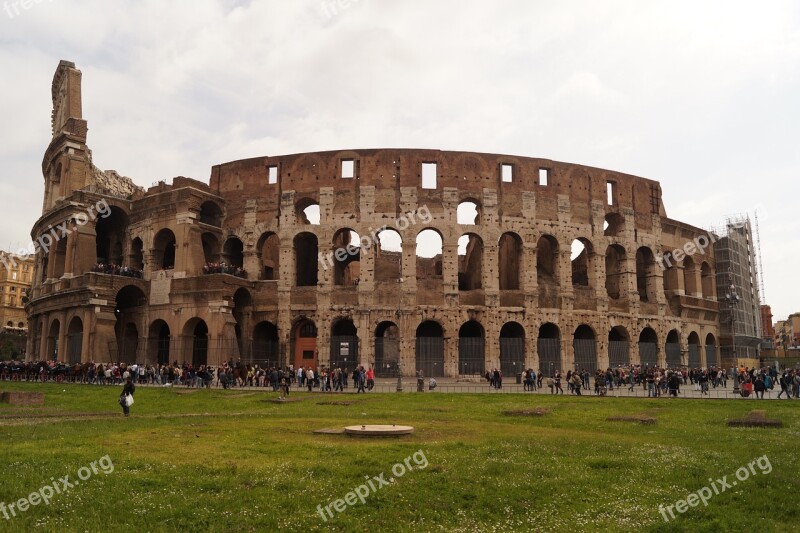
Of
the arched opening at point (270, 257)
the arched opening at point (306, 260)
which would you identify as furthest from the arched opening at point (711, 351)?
the arched opening at point (270, 257)

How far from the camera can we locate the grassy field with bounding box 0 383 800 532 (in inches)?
287

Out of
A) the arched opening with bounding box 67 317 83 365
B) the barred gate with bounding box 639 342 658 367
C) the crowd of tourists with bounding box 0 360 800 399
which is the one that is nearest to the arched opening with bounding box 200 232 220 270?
the crowd of tourists with bounding box 0 360 800 399

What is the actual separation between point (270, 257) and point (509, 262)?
1671 centimetres

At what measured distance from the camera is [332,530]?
6.99 metres

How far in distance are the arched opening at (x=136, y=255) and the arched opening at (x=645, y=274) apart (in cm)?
3427

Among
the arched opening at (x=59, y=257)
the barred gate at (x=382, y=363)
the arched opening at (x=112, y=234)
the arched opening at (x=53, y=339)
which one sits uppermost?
the arched opening at (x=112, y=234)

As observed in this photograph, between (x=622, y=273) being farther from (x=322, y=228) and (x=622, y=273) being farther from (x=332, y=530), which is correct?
(x=332, y=530)

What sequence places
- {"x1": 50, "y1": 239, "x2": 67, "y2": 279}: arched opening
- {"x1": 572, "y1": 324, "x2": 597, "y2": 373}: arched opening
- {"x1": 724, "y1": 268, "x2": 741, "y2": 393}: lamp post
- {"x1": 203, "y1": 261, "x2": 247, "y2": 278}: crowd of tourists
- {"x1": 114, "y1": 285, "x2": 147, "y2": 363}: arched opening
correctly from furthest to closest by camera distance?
{"x1": 724, "y1": 268, "x2": 741, "y2": 393}: lamp post
{"x1": 50, "y1": 239, "x2": 67, "y2": 279}: arched opening
{"x1": 114, "y1": 285, "x2": 147, "y2": 363}: arched opening
{"x1": 572, "y1": 324, "x2": 597, "y2": 373}: arched opening
{"x1": 203, "y1": 261, "x2": 247, "y2": 278}: crowd of tourists

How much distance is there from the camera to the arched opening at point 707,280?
48375 millimetres

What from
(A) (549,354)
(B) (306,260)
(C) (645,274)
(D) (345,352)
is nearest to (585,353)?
(A) (549,354)

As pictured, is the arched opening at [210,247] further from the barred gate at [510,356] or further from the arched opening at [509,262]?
the barred gate at [510,356]

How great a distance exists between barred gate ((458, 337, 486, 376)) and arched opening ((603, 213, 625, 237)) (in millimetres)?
12841

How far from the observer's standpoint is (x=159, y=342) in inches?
1527

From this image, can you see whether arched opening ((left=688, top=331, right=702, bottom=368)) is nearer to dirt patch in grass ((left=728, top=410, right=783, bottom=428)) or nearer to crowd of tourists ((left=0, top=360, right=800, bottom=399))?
crowd of tourists ((left=0, top=360, right=800, bottom=399))
